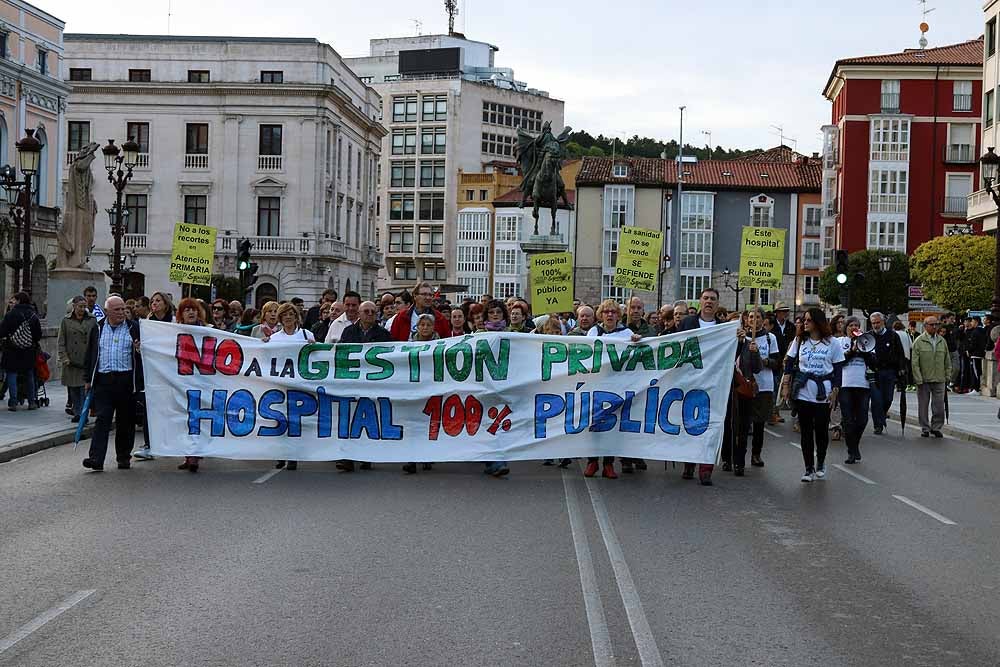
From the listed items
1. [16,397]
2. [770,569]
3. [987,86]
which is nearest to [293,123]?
[987,86]

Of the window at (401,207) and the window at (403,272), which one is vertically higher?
the window at (401,207)

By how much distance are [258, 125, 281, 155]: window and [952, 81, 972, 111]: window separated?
132 feet

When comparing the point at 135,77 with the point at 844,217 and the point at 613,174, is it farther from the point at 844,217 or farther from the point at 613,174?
the point at 844,217

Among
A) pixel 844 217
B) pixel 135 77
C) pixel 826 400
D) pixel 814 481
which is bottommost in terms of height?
pixel 814 481

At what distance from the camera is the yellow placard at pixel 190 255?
26.6 m

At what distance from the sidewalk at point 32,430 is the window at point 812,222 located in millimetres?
80604

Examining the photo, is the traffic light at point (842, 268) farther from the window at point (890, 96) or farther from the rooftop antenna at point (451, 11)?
the rooftop antenna at point (451, 11)

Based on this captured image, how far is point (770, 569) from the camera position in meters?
9.09

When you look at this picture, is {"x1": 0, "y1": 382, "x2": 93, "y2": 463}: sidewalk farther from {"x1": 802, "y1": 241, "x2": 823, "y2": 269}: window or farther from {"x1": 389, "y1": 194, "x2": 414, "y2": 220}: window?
{"x1": 389, "y1": 194, "x2": 414, "y2": 220}: window

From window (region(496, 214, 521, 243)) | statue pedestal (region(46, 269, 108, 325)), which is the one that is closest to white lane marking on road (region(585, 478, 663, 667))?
statue pedestal (region(46, 269, 108, 325))

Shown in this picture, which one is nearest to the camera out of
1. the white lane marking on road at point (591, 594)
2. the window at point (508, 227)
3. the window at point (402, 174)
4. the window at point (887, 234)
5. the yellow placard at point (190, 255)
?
the white lane marking on road at point (591, 594)

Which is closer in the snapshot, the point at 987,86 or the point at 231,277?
the point at 987,86

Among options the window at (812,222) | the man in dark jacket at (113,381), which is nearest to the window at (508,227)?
the window at (812,222)

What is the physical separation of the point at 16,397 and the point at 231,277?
5548cm
